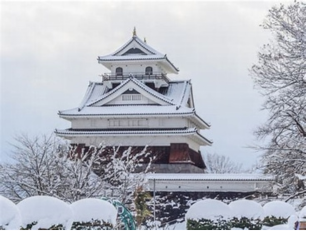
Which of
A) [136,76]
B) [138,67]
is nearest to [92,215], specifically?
[136,76]

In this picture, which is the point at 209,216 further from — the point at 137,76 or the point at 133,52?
the point at 133,52

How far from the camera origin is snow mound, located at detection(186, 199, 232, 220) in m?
8.21

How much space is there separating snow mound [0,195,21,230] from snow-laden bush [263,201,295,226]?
499cm

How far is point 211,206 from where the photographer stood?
325 inches

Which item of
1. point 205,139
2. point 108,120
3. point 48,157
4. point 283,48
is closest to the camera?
point 283,48

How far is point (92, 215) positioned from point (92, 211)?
0.15ft

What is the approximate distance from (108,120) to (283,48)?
11872 mm

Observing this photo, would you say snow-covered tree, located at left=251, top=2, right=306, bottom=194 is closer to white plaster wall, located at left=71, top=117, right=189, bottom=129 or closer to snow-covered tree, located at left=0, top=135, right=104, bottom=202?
snow-covered tree, located at left=0, top=135, right=104, bottom=202

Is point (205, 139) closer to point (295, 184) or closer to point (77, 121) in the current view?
point (77, 121)

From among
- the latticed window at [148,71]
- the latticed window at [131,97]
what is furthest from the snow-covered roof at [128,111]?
the latticed window at [148,71]

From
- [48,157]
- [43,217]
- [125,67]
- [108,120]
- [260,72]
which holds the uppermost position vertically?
[125,67]

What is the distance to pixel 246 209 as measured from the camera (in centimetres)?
864

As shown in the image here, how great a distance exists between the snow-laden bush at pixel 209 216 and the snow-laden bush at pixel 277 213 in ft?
3.69

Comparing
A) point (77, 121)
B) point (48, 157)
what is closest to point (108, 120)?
point (77, 121)
